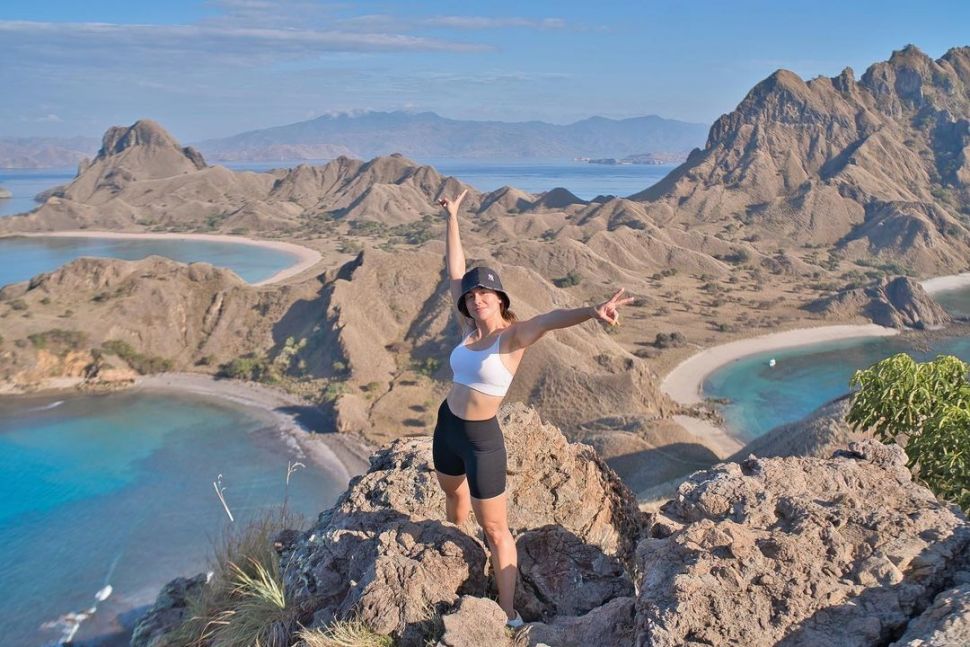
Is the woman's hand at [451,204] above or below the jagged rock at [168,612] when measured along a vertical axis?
above

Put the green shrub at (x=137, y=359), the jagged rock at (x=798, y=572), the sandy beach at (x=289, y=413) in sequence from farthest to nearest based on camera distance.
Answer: the green shrub at (x=137, y=359) < the sandy beach at (x=289, y=413) < the jagged rock at (x=798, y=572)

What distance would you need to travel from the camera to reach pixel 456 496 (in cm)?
501

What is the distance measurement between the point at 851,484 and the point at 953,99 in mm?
108960

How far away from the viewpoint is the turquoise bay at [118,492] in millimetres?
16438

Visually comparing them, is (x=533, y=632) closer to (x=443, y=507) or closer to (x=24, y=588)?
(x=443, y=507)

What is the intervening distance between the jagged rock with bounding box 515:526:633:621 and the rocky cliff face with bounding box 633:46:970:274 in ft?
206

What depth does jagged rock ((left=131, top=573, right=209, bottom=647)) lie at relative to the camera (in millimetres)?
7485

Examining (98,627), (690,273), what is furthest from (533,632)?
(690,273)

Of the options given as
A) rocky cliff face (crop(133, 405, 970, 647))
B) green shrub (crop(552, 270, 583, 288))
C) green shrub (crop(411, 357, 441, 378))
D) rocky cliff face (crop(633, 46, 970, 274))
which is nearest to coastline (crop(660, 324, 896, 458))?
green shrub (crop(411, 357, 441, 378))

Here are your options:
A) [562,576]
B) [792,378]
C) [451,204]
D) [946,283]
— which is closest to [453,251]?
[451,204]

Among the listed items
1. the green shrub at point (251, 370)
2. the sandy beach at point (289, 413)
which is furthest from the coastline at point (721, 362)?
the green shrub at point (251, 370)

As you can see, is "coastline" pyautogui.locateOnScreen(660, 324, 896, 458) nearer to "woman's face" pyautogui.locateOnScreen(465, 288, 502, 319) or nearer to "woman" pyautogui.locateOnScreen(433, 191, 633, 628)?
"woman" pyautogui.locateOnScreen(433, 191, 633, 628)

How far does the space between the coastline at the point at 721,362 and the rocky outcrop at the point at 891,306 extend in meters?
1.30

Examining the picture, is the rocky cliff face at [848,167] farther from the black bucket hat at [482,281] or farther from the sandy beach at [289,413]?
the black bucket hat at [482,281]
